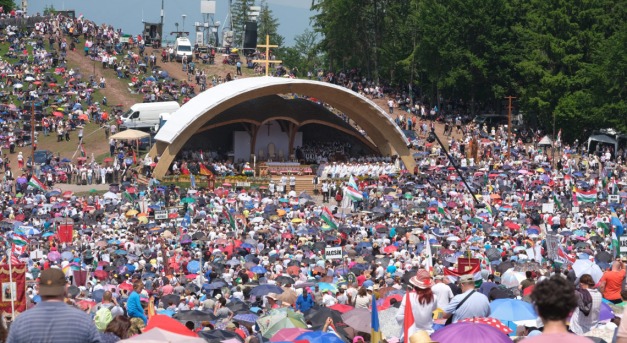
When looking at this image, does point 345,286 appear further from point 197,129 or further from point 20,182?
point 197,129

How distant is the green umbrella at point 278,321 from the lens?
14.3m

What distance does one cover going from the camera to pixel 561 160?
4753 centimetres

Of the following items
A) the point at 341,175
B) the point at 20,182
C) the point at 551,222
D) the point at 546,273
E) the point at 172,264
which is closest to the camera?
the point at 546,273

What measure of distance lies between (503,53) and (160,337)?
51.1 m

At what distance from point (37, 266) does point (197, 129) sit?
2197cm

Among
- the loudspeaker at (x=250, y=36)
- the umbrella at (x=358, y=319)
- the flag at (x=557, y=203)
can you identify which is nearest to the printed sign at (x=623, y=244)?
the umbrella at (x=358, y=319)

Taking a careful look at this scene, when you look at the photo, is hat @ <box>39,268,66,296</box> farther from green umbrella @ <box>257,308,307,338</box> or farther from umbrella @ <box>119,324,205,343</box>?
green umbrella @ <box>257,308,307,338</box>

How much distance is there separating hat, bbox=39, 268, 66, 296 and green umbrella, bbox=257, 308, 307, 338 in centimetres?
691

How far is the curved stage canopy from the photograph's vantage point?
4575 centimetres

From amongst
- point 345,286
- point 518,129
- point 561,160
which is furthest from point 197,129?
point 345,286

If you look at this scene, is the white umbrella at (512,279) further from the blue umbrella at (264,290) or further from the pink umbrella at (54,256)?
the pink umbrella at (54,256)

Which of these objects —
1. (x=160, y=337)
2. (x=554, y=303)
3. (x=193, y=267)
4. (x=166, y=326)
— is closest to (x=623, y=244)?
(x=193, y=267)

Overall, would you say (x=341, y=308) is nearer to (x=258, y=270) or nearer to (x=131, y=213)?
(x=258, y=270)

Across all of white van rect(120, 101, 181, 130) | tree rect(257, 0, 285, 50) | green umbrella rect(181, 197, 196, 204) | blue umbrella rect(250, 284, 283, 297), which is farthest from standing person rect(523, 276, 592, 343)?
tree rect(257, 0, 285, 50)
